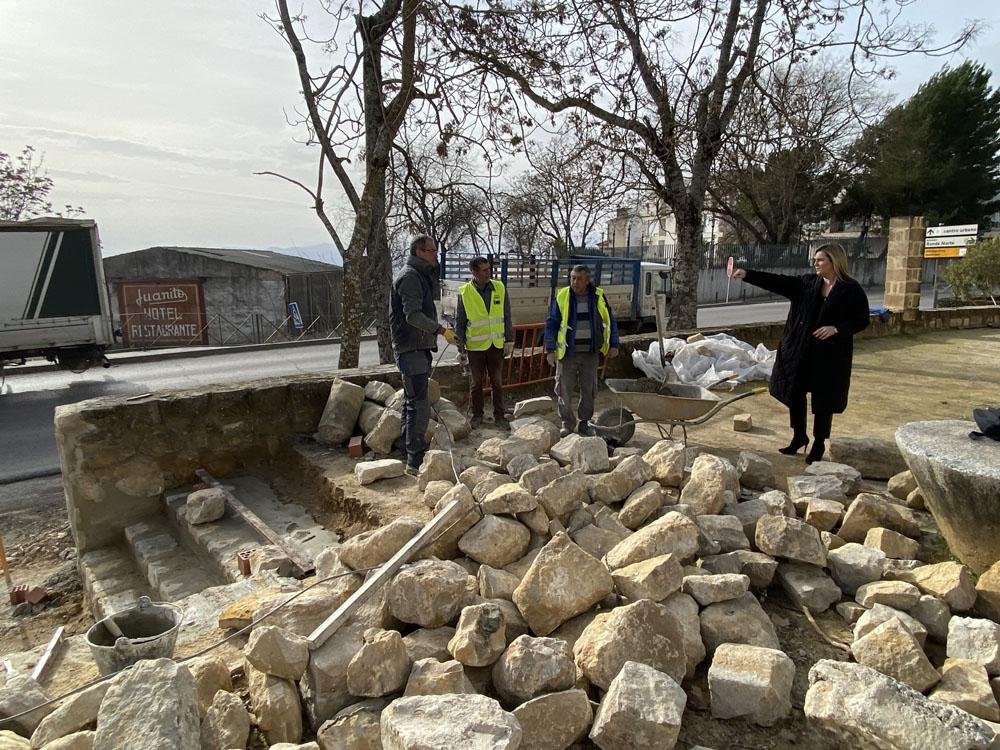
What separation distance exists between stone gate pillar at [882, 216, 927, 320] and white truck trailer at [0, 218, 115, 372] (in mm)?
16023

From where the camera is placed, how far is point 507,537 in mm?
3023

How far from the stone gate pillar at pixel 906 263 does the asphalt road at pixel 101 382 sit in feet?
30.4

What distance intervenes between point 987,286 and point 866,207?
17.1 m

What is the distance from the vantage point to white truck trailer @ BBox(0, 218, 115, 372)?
1173cm

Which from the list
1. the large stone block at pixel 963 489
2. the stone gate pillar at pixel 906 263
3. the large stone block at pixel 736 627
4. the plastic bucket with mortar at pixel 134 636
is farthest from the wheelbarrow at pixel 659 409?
the stone gate pillar at pixel 906 263

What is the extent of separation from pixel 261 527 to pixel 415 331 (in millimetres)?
1756

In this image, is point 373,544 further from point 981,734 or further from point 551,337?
point 551,337

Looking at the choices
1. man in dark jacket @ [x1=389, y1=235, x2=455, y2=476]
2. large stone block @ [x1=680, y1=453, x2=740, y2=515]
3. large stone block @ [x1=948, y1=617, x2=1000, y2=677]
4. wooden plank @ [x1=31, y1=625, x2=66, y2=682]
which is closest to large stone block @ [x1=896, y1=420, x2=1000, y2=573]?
large stone block @ [x1=948, y1=617, x2=1000, y2=677]

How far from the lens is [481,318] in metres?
5.86

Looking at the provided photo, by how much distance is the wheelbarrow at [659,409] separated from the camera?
4.85 metres

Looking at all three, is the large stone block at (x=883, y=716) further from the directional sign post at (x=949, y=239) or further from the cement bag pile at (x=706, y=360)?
the directional sign post at (x=949, y=239)

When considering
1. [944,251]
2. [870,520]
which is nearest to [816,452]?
[870,520]

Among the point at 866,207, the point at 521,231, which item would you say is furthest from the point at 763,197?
the point at 521,231

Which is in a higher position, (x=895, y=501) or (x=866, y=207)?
(x=866, y=207)
